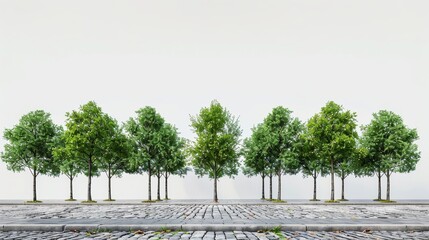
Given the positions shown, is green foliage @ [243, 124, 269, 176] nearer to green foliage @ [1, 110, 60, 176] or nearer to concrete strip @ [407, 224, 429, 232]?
green foliage @ [1, 110, 60, 176]

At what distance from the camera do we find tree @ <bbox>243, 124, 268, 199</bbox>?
50.6 m

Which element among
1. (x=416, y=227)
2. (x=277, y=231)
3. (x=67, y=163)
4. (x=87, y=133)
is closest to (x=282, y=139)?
(x=87, y=133)

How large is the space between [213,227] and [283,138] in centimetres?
3664

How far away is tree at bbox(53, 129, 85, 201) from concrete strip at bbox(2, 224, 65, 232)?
33.7 meters

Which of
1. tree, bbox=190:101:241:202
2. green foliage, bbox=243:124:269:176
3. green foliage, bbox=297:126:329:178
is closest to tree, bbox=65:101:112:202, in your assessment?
tree, bbox=190:101:241:202

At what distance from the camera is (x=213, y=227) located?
43.5 ft

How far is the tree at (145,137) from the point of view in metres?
50.0

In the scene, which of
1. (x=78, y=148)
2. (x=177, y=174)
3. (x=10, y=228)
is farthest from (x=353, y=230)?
(x=177, y=174)

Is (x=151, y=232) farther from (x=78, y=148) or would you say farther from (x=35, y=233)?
(x=78, y=148)

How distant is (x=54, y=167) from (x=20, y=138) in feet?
18.6

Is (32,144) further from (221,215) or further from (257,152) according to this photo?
(221,215)

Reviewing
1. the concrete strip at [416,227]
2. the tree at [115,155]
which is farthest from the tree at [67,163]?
the concrete strip at [416,227]

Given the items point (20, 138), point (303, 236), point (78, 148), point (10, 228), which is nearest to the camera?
point (303, 236)

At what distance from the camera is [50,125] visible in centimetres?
5262
